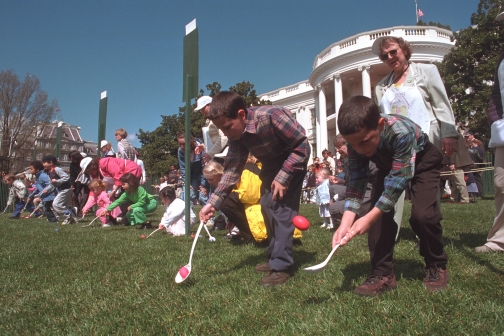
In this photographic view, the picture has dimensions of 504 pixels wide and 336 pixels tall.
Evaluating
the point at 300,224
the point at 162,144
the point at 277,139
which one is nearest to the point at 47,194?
the point at 277,139

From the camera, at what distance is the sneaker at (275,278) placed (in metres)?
3.02

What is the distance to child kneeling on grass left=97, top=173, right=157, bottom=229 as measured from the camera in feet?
25.0

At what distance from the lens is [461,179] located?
11078mm

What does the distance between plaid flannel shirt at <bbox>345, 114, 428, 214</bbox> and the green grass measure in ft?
2.07

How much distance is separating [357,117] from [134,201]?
6510 millimetres

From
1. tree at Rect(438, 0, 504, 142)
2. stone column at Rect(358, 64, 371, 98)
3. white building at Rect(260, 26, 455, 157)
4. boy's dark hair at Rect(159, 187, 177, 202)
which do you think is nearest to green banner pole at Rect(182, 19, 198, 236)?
boy's dark hair at Rect(159, 187, 177, 202)

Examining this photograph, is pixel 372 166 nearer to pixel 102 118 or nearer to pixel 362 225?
pixel 362 225

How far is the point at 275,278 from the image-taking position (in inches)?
121

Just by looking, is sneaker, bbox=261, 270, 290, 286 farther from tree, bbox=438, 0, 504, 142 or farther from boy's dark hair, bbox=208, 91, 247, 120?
tree, bbox=438, 0, 504, 142

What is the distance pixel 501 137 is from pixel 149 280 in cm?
338

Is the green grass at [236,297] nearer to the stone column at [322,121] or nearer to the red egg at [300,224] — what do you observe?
the red egg at [300,224]

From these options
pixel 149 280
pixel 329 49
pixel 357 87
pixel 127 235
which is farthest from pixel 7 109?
pixel 149 280

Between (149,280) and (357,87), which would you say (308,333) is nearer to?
(149,280)

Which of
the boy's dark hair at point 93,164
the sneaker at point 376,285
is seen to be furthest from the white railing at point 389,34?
the sneaker at point 376,285
